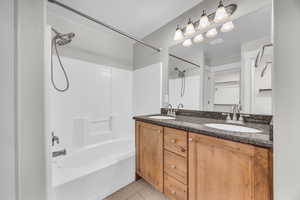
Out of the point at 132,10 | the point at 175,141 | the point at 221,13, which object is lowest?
the point at 175,141

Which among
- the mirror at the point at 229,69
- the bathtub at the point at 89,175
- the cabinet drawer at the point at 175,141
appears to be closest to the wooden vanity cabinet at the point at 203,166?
the cabinet drawer at the point at 175,141

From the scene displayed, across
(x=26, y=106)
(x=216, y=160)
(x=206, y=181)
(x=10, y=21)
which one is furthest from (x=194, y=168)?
(x=10, y=21)

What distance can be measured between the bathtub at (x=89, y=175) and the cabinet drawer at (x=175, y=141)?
0.74 meters

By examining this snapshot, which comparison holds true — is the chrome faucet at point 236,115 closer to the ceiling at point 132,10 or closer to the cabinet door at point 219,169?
the cabinet door at point 219,169

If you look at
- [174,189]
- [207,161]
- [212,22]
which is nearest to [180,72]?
[212,22]

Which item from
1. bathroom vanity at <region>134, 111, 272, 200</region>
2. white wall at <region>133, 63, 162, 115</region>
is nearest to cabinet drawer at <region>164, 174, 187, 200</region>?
bathroom vanity at <region>134, 111, 272, 200</region>

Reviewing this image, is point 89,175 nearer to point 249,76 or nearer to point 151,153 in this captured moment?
point 151,153

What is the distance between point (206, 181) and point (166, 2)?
6.71ft

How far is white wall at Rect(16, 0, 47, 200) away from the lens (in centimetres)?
81

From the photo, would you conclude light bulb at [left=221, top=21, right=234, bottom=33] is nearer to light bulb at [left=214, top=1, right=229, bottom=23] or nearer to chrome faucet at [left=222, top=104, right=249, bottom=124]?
light bulb at [left=214, top=1, right=229, bottom=23]

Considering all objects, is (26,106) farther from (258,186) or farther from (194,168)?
(258,186)

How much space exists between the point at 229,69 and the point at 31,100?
6.05 ft

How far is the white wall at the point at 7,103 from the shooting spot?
77 cm

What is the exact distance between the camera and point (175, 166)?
1.29 meters
